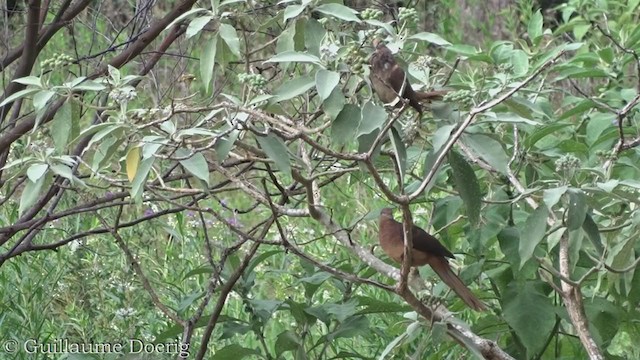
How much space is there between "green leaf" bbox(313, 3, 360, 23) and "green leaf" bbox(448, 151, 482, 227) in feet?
1.20

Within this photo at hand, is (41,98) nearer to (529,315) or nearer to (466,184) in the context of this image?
(466,184)

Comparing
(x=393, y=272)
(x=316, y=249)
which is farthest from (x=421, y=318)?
(x=316, y=249)

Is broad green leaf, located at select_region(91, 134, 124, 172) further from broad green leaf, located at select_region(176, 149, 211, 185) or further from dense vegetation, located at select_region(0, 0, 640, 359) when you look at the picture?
broad green leaf, located at select_region(176, 149, 211, 185)

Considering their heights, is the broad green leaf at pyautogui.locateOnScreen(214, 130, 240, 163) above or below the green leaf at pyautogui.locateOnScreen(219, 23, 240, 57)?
below

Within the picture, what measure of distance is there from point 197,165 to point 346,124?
293 millimetres

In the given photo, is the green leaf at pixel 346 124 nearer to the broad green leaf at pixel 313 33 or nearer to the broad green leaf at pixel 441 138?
the broad green leaf at pixel 441 138

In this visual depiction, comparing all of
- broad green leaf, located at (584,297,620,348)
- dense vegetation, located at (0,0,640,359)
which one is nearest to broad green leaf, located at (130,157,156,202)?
dense vegetation, located at (0,0,640,359)

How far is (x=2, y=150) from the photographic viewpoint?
10.0ft

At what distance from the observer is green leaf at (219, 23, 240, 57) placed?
2.30 meters

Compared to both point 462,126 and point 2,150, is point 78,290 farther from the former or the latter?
point 462,126

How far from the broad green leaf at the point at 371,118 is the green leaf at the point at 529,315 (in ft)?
2.77

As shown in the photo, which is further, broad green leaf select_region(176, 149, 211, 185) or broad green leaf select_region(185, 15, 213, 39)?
broad green leaf select_region(185, 15, 213, 39)

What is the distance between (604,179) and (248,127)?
0.83m

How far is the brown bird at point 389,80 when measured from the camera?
7.36 feet
